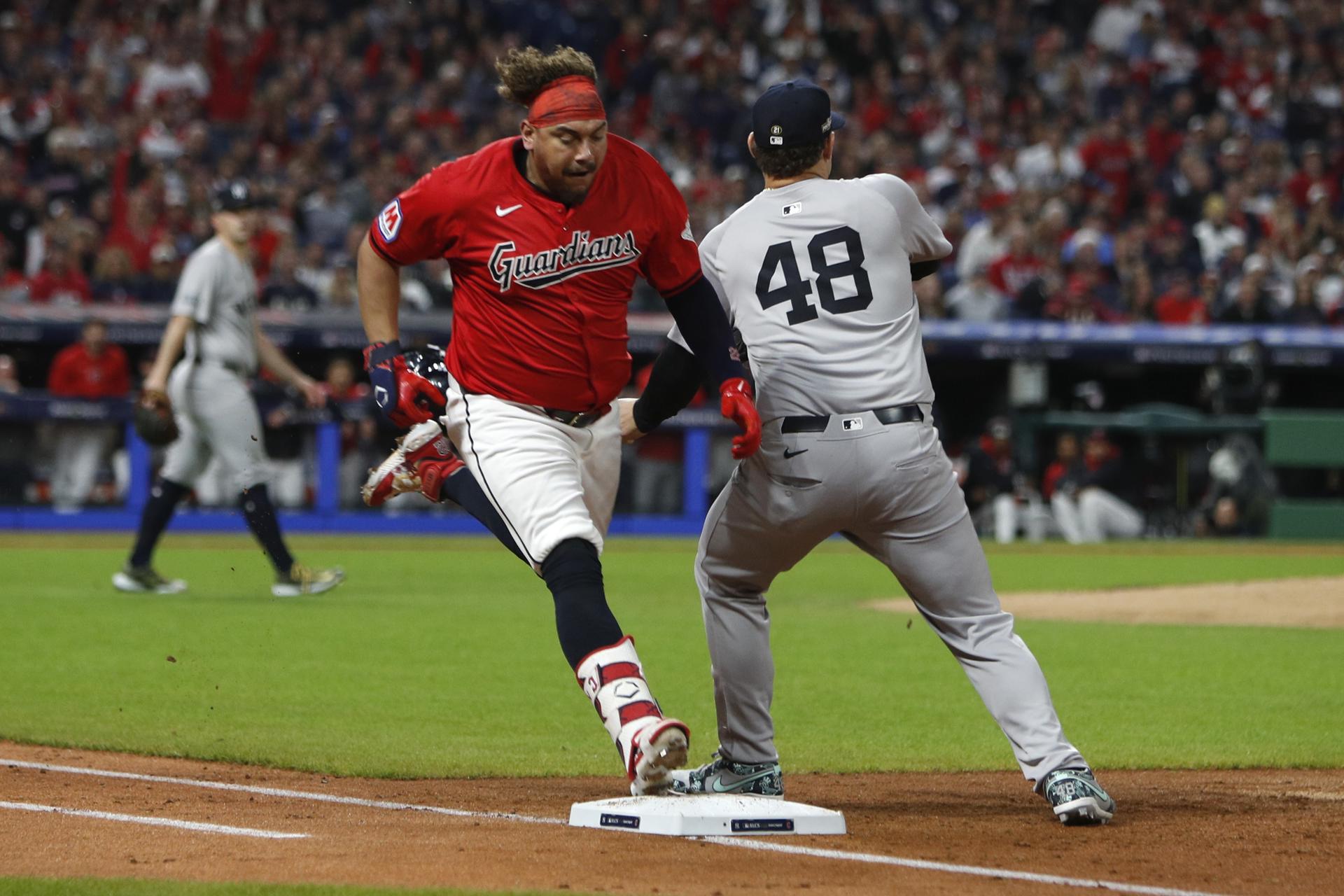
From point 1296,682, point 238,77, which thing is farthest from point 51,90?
point 1296,682

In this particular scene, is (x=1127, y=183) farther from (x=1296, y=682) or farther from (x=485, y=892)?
(x=485, y=892)

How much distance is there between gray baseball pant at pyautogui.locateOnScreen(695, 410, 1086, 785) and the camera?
Answer: 4.66 m

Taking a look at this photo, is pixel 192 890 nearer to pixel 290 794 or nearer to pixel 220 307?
pixel 290 794

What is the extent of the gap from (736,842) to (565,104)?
72.6 inches

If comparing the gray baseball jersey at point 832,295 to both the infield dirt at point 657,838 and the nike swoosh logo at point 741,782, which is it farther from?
the infield dirt at point 657,838

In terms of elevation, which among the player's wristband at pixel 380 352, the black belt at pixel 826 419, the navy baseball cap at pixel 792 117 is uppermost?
the navy baseball cap at pixel 792 117

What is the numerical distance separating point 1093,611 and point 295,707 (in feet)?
18.8

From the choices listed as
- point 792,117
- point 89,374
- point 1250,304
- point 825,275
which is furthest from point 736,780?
point 1250,304

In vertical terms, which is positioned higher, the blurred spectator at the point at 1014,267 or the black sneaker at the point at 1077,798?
the blurred spectator at the point at 1014,267

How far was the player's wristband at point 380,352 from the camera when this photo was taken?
4.58 meters

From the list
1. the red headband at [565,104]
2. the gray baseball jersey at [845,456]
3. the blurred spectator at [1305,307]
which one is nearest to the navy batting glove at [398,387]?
the red headband at [565,104]

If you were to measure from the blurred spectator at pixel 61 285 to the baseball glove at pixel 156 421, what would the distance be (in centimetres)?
682

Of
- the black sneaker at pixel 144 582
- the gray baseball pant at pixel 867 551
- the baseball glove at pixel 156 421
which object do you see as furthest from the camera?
the black sneaker at pixel 144 582

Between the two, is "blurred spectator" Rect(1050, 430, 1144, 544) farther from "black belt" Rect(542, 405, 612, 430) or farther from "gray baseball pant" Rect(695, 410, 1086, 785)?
"black belt" Rect(542, 405, 612, 430)
